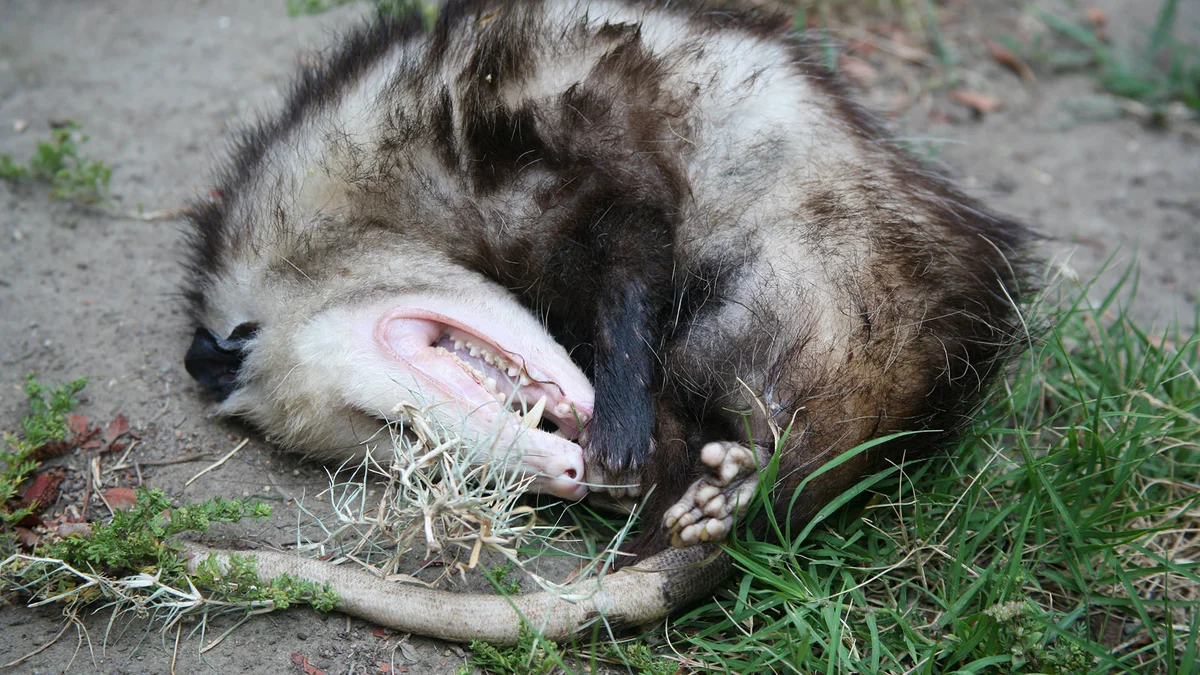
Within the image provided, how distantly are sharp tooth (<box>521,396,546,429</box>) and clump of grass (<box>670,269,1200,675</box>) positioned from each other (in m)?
0.70

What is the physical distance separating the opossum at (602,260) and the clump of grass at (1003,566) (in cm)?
17

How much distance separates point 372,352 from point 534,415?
0.55 metres

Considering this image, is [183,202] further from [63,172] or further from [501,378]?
[501,378]

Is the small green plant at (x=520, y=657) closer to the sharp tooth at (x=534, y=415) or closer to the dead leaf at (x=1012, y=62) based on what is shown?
the sharp tooth at (x=534, y=415)

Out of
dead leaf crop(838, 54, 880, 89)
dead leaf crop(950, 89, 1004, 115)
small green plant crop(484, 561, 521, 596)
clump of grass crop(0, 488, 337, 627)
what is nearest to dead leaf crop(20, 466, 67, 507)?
clump of grass crop(0, 488, 337, 627)

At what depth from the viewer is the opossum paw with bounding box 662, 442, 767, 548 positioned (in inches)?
95.7

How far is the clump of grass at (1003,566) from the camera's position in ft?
7.72

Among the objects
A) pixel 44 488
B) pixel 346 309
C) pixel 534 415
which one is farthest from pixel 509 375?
pixel 44 488

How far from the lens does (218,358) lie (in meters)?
3.01

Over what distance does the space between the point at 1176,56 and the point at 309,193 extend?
457 centimetres

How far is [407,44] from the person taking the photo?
3176 mm

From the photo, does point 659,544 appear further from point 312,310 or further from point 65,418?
point 65,418

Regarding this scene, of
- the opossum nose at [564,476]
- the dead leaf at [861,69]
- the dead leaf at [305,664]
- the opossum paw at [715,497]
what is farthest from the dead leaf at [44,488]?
the dead leaf at [861,69]

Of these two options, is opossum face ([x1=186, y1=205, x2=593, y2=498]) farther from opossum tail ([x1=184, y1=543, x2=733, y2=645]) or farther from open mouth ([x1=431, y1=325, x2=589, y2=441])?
opossum tail ([x1=184, y1=543, x2=733, y2=645])
